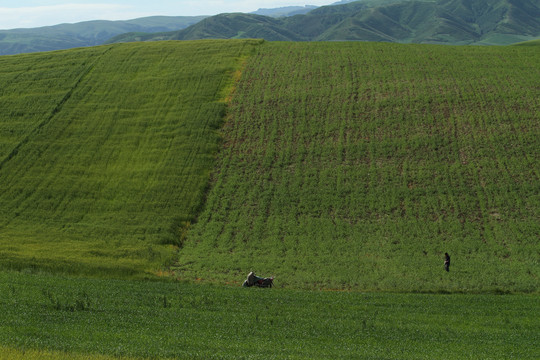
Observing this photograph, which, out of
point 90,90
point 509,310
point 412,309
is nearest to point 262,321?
point 412,309

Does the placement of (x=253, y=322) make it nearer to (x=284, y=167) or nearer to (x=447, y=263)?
(x=447, y=263)

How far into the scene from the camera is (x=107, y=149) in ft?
149

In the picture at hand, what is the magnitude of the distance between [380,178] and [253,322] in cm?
2219

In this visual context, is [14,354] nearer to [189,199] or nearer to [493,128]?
[189,199]

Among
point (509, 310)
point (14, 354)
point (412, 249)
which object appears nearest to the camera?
point (14, 354)

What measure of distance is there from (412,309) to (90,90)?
162 feet

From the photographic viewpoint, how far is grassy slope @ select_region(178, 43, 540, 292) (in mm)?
28562

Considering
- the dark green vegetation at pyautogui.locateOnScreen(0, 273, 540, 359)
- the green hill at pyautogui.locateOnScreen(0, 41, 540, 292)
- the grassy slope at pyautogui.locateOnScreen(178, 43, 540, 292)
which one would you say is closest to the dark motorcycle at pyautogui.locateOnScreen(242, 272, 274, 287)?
the dark green vegetation at pyautogui.locateOnScreen(0, 273, 540, 359)

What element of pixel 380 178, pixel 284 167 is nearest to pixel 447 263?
pixel 380 178

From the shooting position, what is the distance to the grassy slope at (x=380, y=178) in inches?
1125

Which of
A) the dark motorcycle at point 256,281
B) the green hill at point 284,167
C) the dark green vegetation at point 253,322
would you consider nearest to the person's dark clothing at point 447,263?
the green hill at point 284,167

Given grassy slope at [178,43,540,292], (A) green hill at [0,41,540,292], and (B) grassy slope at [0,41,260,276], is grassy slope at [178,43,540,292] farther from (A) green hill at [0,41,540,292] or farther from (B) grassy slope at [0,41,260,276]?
(B) grassy slope at [0,41,260,276]

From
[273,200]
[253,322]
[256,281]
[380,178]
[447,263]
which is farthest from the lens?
[380,178]

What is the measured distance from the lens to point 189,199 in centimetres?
3762
